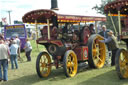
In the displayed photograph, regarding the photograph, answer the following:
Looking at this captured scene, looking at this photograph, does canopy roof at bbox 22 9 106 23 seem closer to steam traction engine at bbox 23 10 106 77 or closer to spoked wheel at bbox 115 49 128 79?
steam traction engine at bbox 23 10 106 77

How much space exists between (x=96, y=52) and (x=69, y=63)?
1.77 meters

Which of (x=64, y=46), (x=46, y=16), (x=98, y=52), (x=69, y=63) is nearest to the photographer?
(x=69, y=63)

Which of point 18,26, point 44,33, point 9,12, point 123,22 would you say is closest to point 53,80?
point 44,33

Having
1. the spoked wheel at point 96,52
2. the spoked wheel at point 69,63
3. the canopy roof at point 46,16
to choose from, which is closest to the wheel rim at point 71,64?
the spoked wheel at point 69,63

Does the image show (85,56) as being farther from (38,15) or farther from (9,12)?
(9,12)

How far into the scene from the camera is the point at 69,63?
7.02 m

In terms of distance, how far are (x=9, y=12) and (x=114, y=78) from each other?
4391 centimetres

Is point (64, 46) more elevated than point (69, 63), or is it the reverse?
point (64, 46)

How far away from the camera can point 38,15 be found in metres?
7.55

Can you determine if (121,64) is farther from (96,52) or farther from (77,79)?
(96,52)

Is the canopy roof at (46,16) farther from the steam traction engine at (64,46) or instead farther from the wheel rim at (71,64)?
the wheel rim at (71,64)

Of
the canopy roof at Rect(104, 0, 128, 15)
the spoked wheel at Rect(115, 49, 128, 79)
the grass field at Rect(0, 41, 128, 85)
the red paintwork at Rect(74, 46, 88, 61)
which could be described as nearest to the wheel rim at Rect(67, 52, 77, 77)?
the grass field at Rect(0, 41, 128, 85)

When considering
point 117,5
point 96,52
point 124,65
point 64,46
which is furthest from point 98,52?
point 117,5

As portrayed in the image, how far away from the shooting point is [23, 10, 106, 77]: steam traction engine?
7209 millimetres
